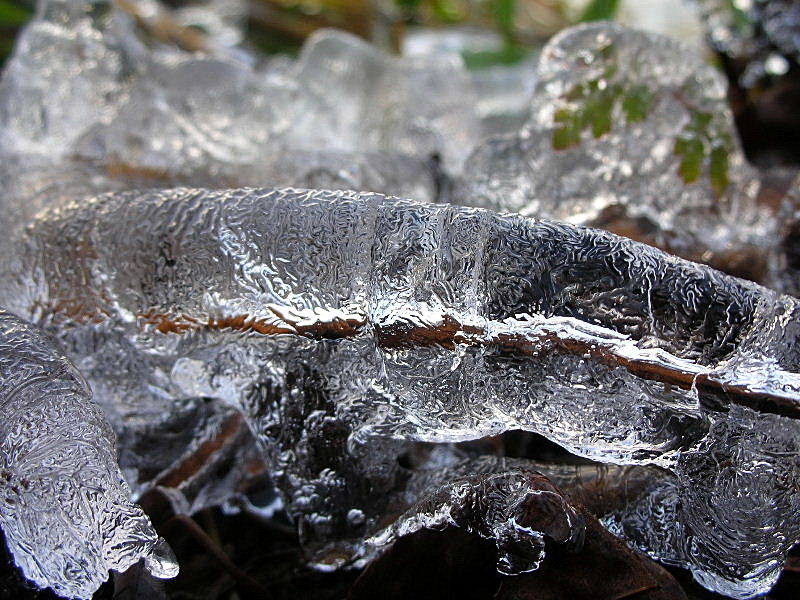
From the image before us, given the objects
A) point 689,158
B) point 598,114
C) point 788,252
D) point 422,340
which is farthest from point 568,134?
point 422,340

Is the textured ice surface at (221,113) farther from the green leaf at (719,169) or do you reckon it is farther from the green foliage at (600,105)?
the green leaf at (719,169)

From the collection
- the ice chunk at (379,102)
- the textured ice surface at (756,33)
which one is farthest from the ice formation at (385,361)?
the textured ice surface at (756,33)

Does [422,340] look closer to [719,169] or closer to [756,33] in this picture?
[719,169]

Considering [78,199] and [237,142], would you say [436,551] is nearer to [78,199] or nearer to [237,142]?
[78,199]

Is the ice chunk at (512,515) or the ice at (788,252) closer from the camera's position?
the ice chunk at (512,515)

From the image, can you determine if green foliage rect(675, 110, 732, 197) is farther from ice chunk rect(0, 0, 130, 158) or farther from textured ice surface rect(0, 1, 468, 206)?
ice chunk rect(0, 0, 130, 158)

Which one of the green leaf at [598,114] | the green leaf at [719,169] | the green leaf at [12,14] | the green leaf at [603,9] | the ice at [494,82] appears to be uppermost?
the green leaf at [603,9]

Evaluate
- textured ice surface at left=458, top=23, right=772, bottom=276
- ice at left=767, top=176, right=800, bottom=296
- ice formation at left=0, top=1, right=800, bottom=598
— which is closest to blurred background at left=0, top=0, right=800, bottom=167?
textured ice surface at left=458, top=23, right=772, bottom=276
